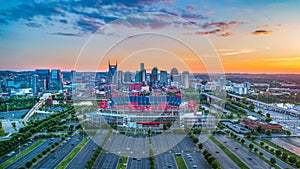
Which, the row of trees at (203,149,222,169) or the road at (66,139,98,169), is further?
the road at (66,139,98,169)

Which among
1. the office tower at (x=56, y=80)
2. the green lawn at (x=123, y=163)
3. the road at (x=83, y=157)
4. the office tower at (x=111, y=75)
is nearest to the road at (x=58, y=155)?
the road at (x=83, y=157)

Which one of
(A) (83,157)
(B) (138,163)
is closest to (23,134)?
(A) (83,157)

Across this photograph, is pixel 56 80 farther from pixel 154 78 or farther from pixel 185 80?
pixel 185 80

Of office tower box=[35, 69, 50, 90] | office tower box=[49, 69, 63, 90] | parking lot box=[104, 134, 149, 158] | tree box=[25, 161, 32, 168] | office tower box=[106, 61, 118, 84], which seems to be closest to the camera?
tree box=[25, 161, 32, 168]

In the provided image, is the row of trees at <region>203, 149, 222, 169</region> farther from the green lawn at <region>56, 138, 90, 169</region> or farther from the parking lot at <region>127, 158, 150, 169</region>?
the green lawn at <region>56, 138, 90, 169</region>

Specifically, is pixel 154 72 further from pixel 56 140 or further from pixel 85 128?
pixel 56 140

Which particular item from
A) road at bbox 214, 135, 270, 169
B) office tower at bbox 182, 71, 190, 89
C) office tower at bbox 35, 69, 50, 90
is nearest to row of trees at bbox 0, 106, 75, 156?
road at bbox 214, 135, 270, 169

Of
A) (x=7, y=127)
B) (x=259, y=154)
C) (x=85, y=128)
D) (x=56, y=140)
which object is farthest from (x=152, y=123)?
(x=7, y=127)
